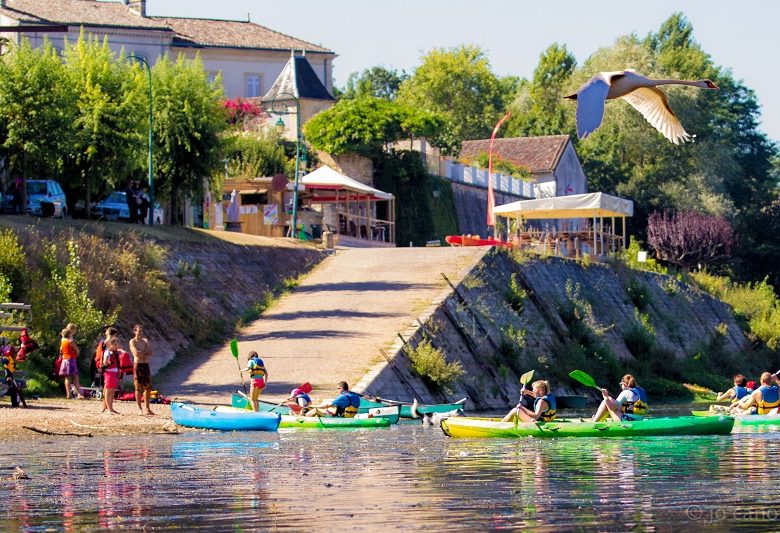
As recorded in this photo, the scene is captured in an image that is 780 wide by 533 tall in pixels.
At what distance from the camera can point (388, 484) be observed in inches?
723

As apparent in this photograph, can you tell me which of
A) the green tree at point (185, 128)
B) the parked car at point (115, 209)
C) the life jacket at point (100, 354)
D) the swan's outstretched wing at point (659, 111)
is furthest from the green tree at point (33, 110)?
the swan's outstretched wing at point (659, 111)

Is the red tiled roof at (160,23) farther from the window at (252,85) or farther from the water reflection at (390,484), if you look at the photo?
the water reflection at (390,484)

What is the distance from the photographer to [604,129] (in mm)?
84062

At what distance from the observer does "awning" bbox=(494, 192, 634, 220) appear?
52.6 meters

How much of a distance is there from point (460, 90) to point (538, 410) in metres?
81.3

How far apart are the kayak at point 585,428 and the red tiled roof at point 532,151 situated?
51793mm

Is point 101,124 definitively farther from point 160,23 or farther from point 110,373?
point 160,23

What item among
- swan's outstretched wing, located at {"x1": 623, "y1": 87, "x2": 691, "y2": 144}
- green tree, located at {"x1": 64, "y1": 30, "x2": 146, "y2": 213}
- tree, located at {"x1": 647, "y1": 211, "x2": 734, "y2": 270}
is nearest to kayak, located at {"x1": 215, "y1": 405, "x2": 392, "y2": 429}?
swan's outstretched wing, located at {"x1": 623, "y1": 87, "x2": 691, "y2": 144}

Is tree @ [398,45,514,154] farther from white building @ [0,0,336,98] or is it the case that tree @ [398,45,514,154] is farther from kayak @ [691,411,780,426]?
kayak @ [691,411,780,426]

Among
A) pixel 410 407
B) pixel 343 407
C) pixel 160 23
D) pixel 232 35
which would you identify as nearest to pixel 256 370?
pixel 343 407

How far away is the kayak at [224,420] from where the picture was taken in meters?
27.0

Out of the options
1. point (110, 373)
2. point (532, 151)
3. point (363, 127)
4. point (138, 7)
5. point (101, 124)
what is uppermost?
point (138, 7)

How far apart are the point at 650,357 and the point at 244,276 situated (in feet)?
44.0

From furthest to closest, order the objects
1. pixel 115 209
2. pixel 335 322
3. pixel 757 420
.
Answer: pixel 115 209 < pixel 335 322 < pixel 757 420
